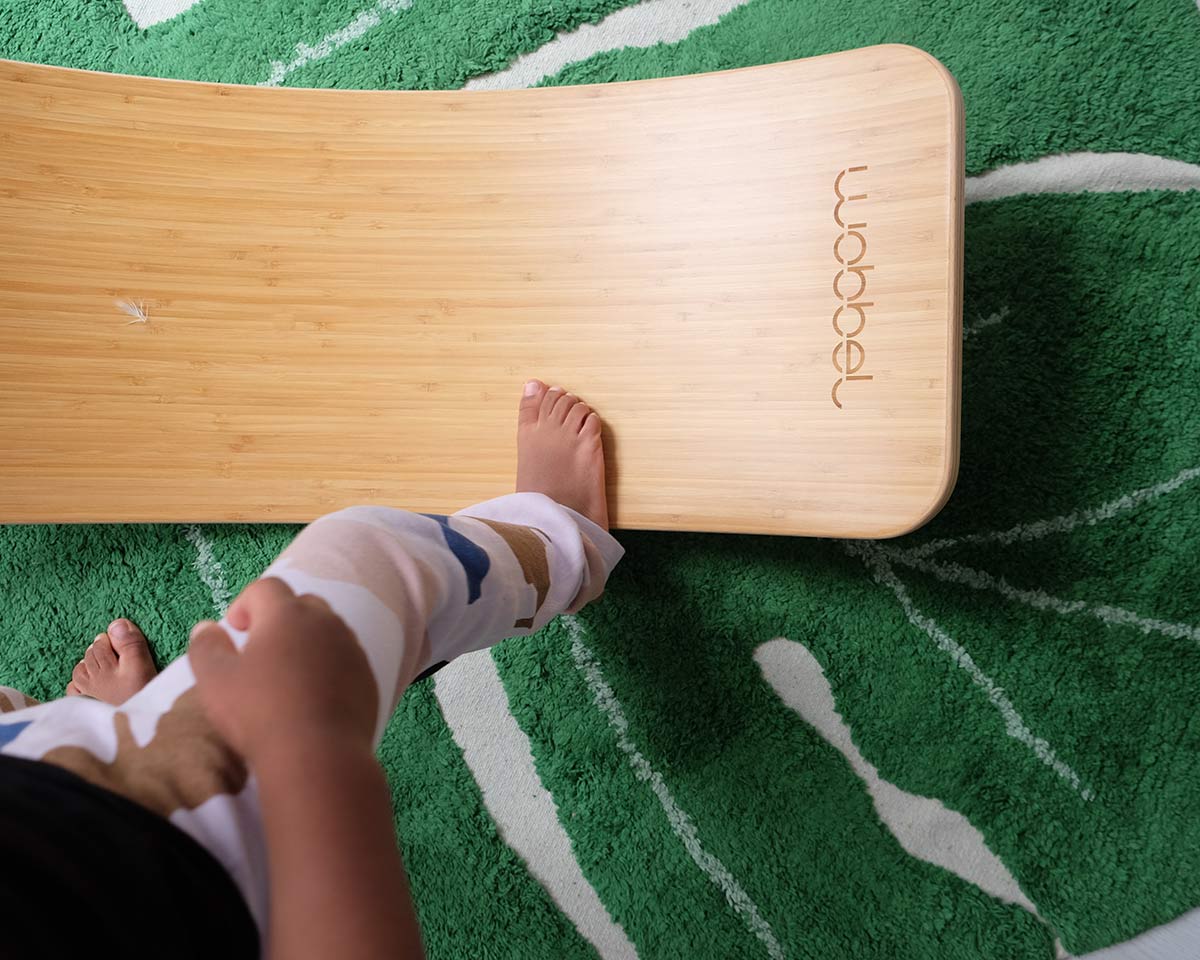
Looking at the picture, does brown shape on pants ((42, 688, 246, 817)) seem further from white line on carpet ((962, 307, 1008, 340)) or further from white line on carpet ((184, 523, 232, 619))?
white line on carpet ((962, 307, 1008, 340))

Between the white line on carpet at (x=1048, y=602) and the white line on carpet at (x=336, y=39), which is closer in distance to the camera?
the white line on carpet at (x=1048, y=602)

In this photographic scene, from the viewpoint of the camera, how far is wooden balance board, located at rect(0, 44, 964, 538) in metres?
0.78

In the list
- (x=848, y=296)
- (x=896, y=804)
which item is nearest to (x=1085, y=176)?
(x=848, y=296)

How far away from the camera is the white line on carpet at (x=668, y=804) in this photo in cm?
91

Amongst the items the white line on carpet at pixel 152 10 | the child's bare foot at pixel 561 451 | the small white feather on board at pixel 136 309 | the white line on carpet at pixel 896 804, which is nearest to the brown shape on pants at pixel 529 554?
the child's bare foot at pixel 561 451

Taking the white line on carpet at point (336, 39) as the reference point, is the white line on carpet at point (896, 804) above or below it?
below

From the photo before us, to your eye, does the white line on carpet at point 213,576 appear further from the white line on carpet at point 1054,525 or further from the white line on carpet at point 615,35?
the white line on carpet at point 1054,525

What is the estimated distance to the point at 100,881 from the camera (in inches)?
15.1

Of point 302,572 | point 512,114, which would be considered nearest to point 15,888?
point 302,572

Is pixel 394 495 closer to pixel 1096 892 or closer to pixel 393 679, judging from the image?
pixel 393 679

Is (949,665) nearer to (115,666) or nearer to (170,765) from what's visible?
(170,765)

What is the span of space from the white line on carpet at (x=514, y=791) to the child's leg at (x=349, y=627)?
36 centimetres

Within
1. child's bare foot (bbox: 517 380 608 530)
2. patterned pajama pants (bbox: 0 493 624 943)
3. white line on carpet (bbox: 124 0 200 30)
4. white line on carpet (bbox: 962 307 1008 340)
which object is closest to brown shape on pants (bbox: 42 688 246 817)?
patterned pajama pants (bbox: 0 493 624 943)

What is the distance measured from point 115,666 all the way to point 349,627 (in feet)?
2.41
